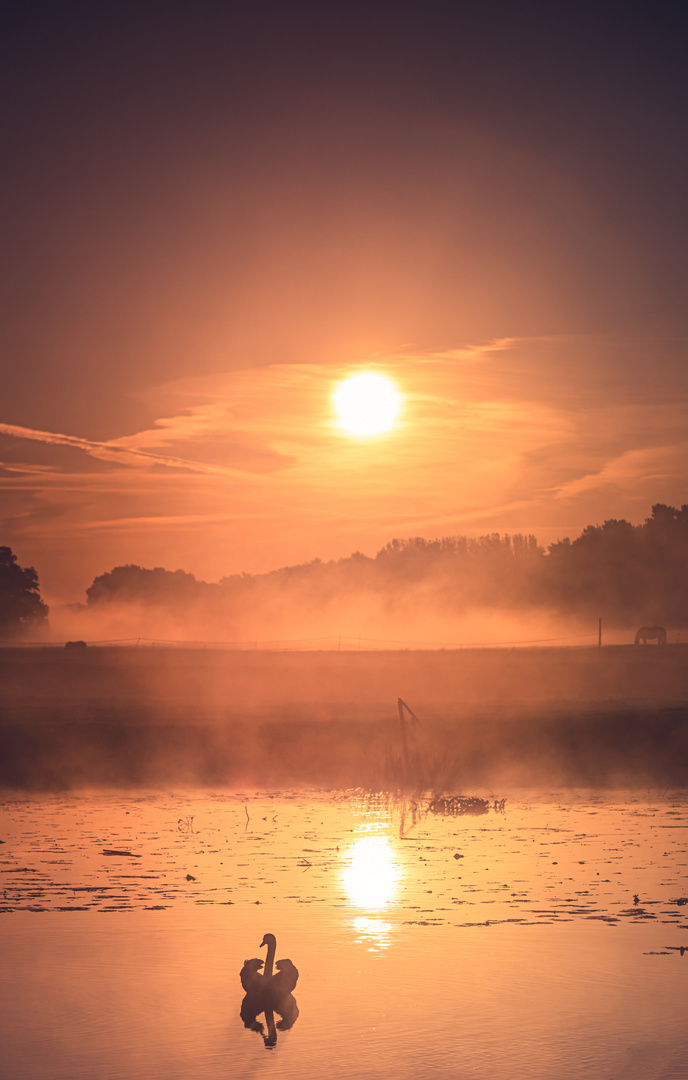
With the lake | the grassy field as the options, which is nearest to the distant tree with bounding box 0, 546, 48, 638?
the grassy field

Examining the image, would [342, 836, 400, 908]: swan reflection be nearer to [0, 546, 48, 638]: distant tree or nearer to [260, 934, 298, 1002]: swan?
[260, 934, 298, 1002]: swan

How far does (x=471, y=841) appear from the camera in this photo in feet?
62.2

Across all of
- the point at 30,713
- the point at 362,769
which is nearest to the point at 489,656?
the point at 30,713

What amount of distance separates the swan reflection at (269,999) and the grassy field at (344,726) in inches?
649

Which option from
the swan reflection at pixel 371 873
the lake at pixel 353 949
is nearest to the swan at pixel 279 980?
the lake at pixel 353 949

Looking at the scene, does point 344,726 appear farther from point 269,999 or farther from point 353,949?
point 269,999

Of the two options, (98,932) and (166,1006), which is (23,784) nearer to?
(98,932)

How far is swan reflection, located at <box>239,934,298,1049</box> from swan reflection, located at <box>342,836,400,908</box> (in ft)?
12.5

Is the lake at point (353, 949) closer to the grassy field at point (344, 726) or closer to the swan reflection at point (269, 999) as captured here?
the swan reflection at point (269, 999)

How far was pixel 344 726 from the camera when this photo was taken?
38.4m

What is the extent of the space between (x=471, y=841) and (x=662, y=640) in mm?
76925

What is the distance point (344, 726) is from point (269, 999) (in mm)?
27970

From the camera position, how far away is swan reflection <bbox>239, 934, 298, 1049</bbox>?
10.5 meters

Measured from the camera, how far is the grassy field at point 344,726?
30.2m
